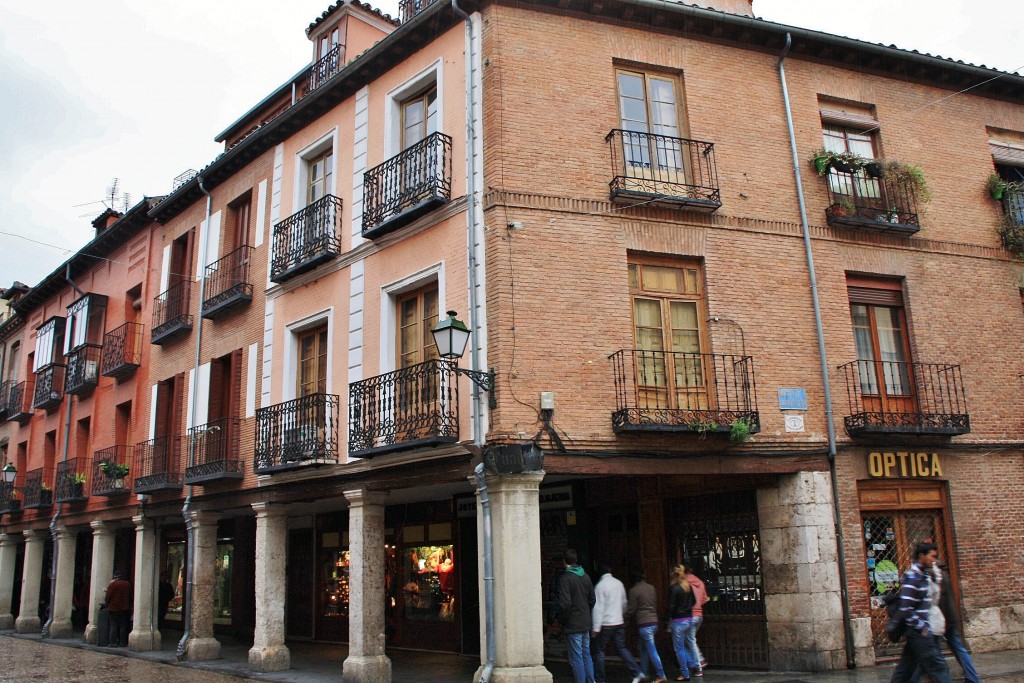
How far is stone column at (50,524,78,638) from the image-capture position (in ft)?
74.5

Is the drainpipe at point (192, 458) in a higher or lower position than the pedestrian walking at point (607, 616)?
higher

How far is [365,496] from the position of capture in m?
13.2

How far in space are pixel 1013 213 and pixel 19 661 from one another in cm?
2005

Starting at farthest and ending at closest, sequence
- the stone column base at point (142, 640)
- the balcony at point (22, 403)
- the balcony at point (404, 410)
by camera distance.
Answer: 1. the balcony at point (22, 403)
2. the stone column base at point (142, 640)
3. the balcony at point (404, 410)

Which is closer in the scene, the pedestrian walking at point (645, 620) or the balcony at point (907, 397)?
the pedestrian walking at point (645, 620)

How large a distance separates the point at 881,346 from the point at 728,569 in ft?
13.9

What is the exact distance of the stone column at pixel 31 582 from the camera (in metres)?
25.2

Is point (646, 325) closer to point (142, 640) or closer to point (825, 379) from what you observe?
point (825, 379)

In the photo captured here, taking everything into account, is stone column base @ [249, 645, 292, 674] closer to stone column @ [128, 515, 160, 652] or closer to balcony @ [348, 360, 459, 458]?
balcony @ [348, 360, 459, 458]

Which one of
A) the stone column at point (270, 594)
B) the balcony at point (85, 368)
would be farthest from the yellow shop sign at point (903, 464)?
the balcony at point (85, 368)

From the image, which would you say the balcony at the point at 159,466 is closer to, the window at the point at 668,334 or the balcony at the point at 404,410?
the balcony at the point at 404,410

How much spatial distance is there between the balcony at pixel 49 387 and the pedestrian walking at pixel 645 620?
19191 mm

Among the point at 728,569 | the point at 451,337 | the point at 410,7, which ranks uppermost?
the point at 410,7

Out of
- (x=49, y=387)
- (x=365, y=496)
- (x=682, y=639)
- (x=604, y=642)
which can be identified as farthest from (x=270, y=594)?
(x=49, y=387)
